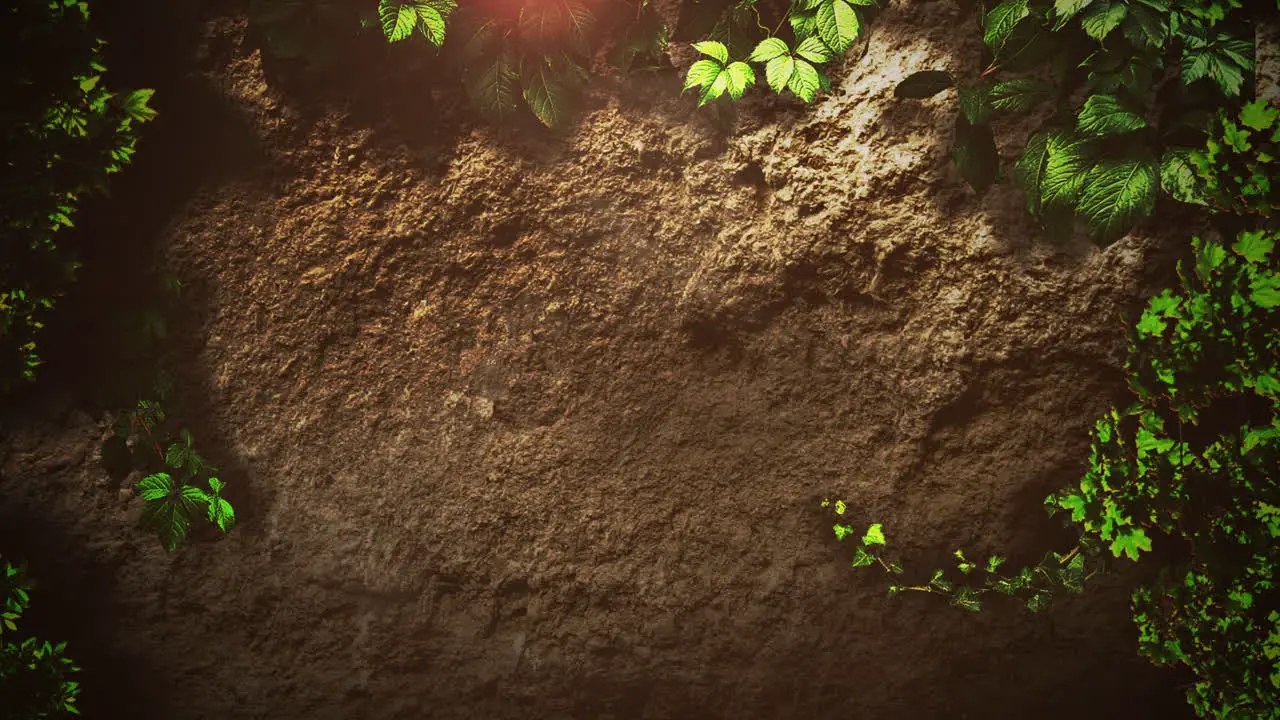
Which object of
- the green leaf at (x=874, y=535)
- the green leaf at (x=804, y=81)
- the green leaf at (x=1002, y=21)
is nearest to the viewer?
the green leaf at (x=1002, y=21)

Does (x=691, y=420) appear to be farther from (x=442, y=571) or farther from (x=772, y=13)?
(x=772, y=13)

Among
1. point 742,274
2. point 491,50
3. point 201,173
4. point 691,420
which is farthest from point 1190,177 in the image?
point 201,173

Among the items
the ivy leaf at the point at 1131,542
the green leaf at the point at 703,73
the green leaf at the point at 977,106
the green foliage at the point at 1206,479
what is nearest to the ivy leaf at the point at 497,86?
the green leaf at the point at 703,73

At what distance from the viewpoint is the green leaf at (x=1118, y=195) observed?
143 centimetres

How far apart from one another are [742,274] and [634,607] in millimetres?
1041

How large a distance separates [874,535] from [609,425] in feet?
2.69

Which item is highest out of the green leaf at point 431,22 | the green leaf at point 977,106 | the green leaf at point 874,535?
the green leaf at point 431,22

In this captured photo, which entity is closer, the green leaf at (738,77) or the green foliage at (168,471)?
the green leaf at (738,77)

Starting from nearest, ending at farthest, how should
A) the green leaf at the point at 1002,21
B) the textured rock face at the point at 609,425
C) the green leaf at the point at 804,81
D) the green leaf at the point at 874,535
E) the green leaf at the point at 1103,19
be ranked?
the green leaf at the point at 1103,19 → the green leaf at the point at 1002,21 → the green leaf at the point at 804,81 → the textured rock face at the point at 609,425 → the green leaf at the point at 874,535

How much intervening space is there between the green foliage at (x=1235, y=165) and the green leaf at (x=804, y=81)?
32.6 inches

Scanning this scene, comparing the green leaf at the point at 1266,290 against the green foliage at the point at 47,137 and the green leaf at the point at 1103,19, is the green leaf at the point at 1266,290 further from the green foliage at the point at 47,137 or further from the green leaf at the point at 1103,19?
the green foliage at the point at 47,137

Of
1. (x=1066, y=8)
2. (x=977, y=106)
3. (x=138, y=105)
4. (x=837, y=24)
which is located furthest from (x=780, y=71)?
(x=138, y=105)

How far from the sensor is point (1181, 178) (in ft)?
4.80

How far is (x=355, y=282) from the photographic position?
1.83m
